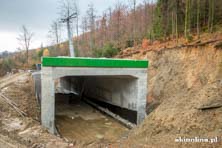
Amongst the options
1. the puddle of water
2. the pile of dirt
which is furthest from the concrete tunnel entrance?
the puddle of water

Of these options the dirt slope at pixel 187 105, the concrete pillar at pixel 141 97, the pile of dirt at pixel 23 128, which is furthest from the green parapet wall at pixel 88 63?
the dirt slope at pixel 187 105

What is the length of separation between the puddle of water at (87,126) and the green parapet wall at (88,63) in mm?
3775

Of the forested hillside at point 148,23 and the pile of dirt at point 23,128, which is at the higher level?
the forested hillside at point 148,23

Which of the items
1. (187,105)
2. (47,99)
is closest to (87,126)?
(47,99)

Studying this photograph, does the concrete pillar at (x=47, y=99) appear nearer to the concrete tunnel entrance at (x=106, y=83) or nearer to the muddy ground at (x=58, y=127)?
the concrete tunnel entrance at (x=106, y=83)

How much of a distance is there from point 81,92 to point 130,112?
9144 mm

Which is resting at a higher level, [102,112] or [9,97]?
[9,97]

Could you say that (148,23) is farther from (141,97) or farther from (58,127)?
(58,127)

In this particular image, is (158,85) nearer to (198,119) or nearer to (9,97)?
(198,119)

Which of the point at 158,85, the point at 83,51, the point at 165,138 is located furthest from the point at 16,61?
the point at 165,138

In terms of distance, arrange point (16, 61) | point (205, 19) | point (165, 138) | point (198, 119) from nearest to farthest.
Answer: point (165, 138) → point (198, 119) → point (205, 19) → point (16, 61)

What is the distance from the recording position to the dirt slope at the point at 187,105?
5.84m

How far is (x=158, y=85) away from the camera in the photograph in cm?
1583

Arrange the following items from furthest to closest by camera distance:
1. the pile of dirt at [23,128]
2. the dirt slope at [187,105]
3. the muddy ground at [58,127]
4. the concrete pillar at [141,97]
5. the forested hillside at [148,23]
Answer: the forested hillside at [148,23] < the concrete pillar at [141,97] < the muddy ground at [58,127] < the pile of dirt at [23,128] < the dirt slope at [187,105]
